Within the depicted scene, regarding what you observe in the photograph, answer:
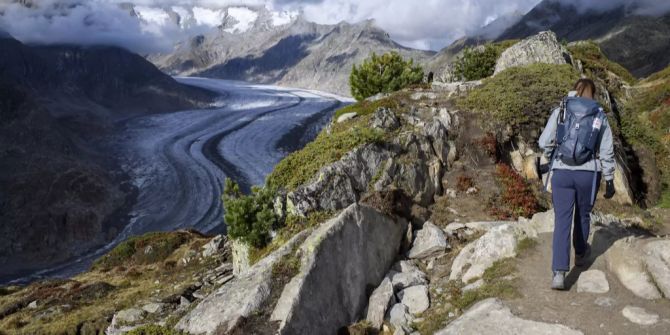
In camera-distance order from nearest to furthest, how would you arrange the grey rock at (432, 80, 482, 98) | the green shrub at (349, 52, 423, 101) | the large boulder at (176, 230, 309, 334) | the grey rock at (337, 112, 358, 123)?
1. the large boulder at (176, 230, 309, 334)
2. the grey rock at (337, 112, 358, 123)
3. the grey rock at (432, 80, 482, 98)
4. the green shrub at (349, 52, 423, 101)

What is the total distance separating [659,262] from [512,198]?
24.6 feet

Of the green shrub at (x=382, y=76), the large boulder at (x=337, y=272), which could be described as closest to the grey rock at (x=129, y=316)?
Result: the large boulder at (x=337, y=272)

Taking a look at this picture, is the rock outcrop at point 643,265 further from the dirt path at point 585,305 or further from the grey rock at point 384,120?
the grey rock at point 384,120

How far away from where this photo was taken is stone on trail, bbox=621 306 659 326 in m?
5.65

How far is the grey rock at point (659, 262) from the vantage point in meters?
6.09

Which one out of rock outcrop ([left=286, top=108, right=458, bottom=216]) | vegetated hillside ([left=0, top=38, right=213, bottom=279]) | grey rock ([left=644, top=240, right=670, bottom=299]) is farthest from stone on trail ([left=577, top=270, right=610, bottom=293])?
vegetated hillside ([left=0, top=38, right=213, bottom=279])

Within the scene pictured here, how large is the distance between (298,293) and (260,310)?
0.68 meters

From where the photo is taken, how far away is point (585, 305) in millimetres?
6172

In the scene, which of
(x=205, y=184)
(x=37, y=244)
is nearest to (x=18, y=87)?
(x=37, y=244)

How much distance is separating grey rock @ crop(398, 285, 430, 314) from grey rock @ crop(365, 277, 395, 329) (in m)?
0.25

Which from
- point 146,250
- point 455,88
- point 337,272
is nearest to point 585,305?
point 337,272

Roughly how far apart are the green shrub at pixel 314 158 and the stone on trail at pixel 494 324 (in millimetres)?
6216

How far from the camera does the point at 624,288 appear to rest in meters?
6.41

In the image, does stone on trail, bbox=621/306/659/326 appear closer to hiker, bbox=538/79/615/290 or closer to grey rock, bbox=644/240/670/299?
grey rock, bbox=644/240/670/299
